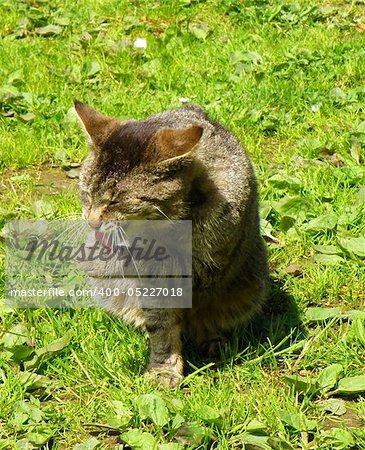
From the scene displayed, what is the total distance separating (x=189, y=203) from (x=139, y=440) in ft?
2.66

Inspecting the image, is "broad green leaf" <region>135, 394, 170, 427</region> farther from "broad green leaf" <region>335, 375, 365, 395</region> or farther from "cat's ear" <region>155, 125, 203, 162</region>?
"cat's ear" <region>155, 125, 203, 162</region>

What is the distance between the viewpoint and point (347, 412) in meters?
2.74

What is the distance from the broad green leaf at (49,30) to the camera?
5438 millimetres

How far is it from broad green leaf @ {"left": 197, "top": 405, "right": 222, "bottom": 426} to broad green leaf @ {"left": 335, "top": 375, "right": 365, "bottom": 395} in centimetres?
48

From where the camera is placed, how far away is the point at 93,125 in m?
2.75

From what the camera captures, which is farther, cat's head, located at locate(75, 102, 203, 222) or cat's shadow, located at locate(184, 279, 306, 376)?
cat's shadow, located at locate(184, 279, 306, 376)

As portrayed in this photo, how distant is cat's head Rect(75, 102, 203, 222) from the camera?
99.0 inches

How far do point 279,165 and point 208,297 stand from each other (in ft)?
4.40

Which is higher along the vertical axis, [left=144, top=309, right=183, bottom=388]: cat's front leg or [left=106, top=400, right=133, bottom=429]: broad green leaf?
[left=144, top=309, right=183, bottom=388]: cat's front leg

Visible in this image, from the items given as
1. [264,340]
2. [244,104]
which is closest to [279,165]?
[244,104]

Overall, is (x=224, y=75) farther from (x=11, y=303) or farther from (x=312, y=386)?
(x=312, y=386)

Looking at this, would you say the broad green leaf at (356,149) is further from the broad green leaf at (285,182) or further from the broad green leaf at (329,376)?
the broad green leaf at (329,376)

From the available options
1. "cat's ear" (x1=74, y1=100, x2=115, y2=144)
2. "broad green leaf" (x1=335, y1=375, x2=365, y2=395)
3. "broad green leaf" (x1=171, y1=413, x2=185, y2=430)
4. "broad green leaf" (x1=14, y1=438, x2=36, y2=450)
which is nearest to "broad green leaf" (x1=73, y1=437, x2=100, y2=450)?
"broad green leaf" (x1=14, y1=438, x2=36, y2=450)

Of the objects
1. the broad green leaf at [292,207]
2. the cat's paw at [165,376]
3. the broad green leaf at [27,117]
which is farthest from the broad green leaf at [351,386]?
the broad green leaf at [27,117]
